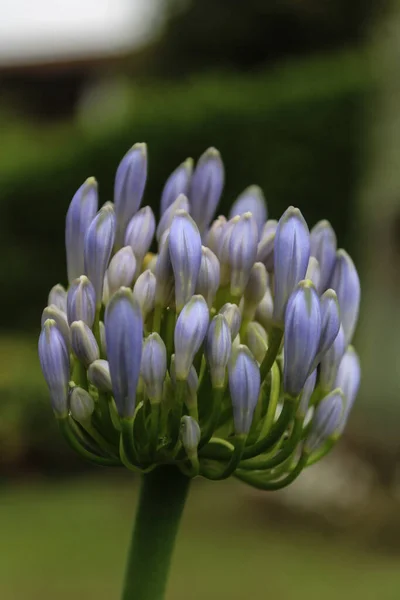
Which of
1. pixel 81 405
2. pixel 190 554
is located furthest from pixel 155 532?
pixel 190 554

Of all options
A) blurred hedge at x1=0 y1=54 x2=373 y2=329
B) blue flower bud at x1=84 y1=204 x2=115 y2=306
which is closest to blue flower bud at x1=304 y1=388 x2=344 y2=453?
blue flower bud at x1=84 y1=204 x2=115 y2=306

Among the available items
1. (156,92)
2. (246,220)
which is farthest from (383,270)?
(246,220)

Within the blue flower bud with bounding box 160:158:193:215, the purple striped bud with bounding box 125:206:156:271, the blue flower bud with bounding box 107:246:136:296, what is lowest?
the blue flower bud with bounding box 107:246:136:296

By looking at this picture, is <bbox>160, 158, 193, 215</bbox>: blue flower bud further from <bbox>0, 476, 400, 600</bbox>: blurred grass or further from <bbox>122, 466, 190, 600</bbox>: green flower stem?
<bbox>0, 476, 400, 600</bbox>: blurred grass

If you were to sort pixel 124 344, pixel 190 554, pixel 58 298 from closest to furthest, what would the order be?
pixel 124 344 → pixel 58 298 → pixel 190 554

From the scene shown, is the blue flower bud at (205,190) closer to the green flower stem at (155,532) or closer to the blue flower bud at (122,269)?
the blue flower bud at (122,269)

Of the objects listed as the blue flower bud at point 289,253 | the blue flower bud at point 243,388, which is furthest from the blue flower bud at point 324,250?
the blue flower bud at point 243,388

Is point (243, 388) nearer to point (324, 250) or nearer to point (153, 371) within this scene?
point (153, 371)
